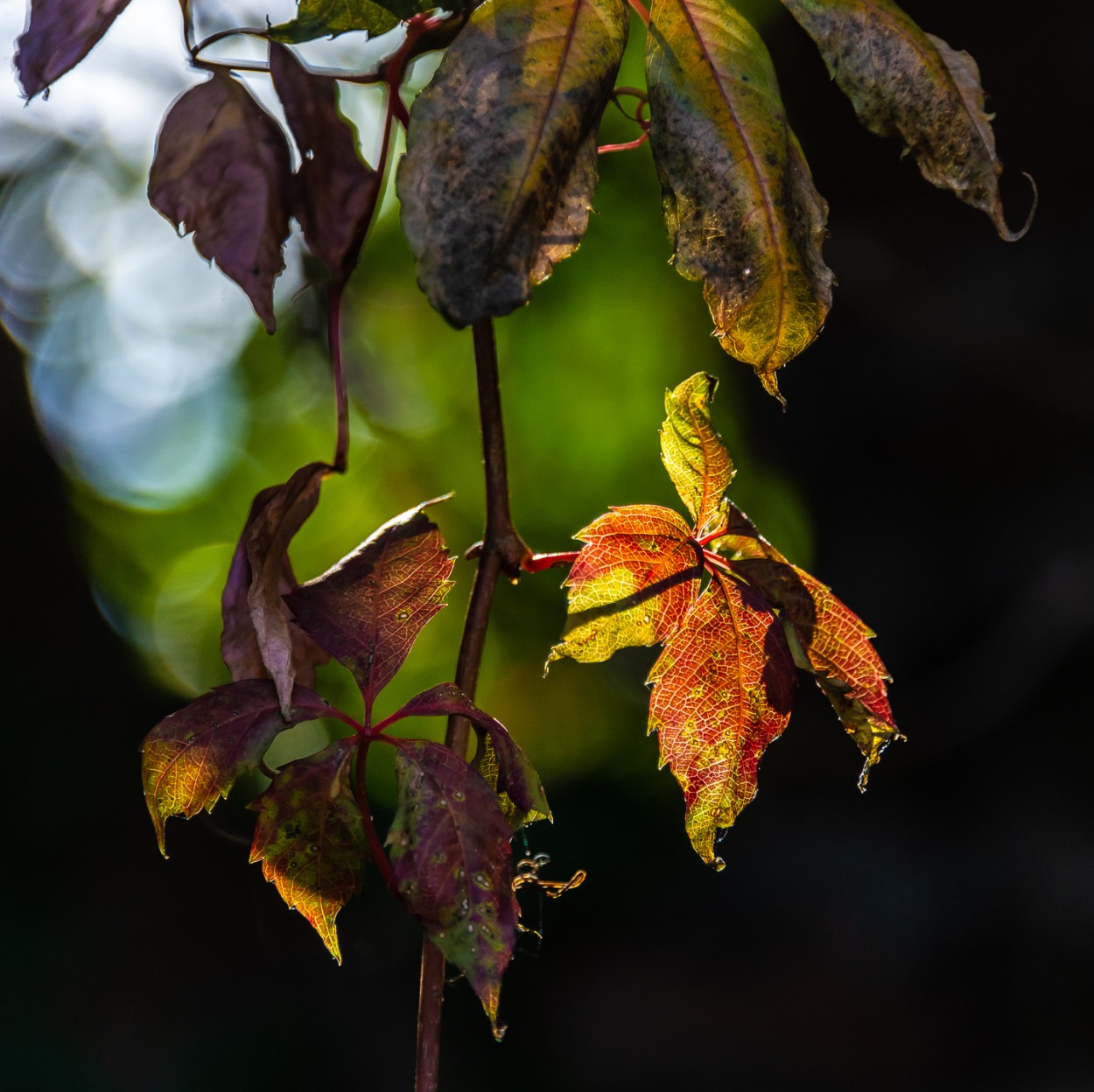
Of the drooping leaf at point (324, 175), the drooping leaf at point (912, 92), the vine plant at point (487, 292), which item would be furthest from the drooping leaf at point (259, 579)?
the drooping leaf at point (912, 92)

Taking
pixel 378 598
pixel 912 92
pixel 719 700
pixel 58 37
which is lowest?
pixel 719 700

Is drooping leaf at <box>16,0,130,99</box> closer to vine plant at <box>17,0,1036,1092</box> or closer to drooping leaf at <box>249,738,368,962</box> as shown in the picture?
vine plant at <box>17,0,1036,1092</box>

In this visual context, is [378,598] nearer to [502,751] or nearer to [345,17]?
[502,751]

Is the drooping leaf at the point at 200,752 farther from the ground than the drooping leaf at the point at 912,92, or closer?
closer

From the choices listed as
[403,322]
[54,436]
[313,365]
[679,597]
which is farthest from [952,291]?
[54,436]

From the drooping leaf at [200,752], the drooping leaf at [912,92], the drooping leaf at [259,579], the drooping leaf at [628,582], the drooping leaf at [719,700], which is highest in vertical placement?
the drooping leaf at [912,92]

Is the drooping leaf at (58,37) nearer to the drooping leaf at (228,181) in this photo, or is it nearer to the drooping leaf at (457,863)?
the drooping leaf at (228,181)

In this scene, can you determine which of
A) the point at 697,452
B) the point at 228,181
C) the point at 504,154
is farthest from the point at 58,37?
the point at 697,452

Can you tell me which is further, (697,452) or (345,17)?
(697,452)
